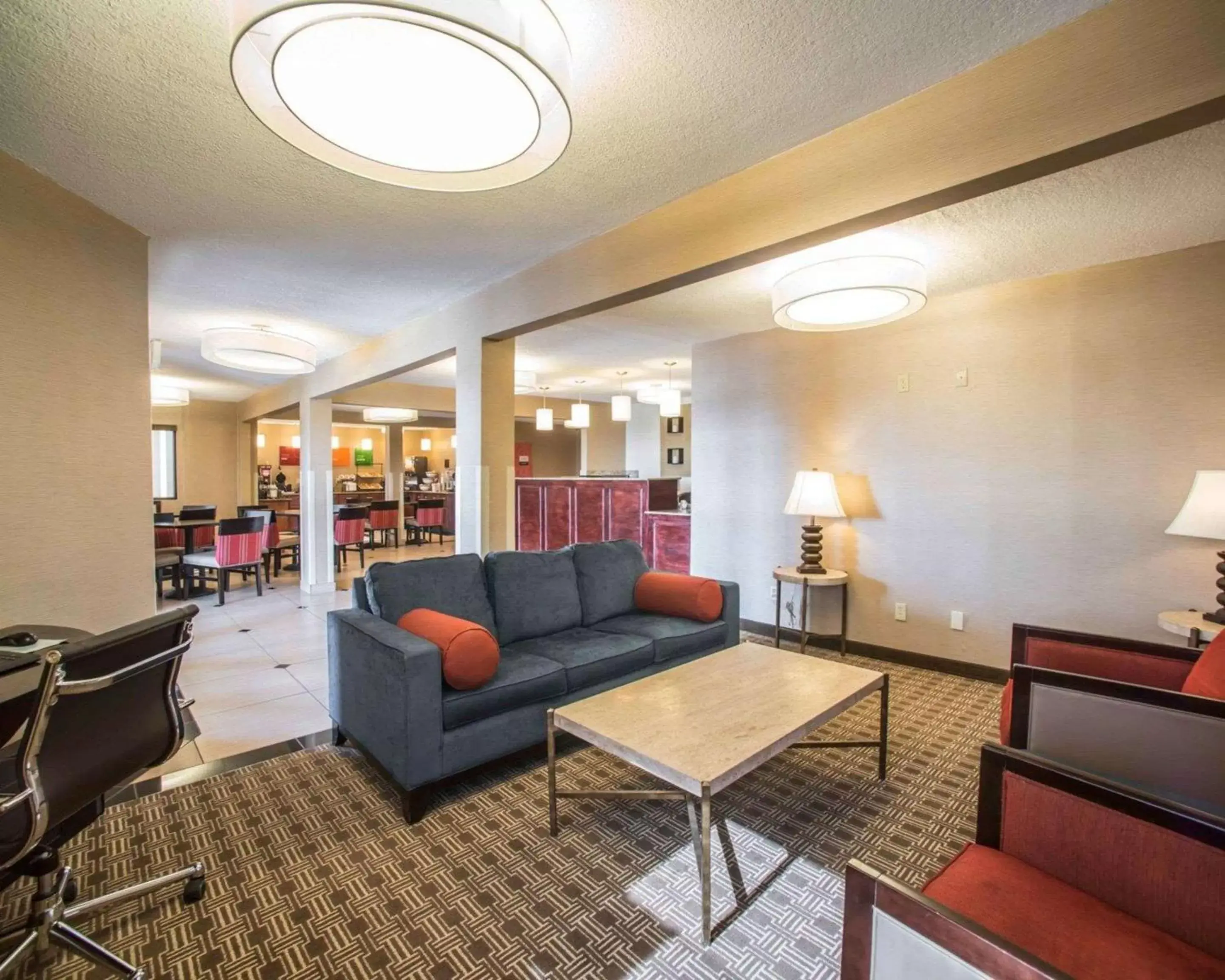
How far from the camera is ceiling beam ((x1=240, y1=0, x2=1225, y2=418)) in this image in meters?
1.42

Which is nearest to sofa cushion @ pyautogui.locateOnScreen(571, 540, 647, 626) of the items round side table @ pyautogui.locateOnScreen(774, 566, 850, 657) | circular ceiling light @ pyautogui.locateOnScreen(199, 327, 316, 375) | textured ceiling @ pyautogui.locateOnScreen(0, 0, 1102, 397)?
round side table @ pyautogui.locateOnScreen(774, 566, 850, 657)

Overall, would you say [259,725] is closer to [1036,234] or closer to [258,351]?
[258,351]

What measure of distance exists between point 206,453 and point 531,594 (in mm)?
8284

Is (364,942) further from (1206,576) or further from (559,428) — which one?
(559,428)

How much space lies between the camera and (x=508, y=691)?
235cm

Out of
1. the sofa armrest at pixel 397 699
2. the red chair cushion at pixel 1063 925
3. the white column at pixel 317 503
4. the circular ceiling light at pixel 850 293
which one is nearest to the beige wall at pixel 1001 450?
the circular ceiling light at pixel 850 293

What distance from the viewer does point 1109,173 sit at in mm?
2158

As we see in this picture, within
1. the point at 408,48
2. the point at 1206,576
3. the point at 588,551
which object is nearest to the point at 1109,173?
the point at 1206,576

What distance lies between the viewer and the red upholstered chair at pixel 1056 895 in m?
0.87

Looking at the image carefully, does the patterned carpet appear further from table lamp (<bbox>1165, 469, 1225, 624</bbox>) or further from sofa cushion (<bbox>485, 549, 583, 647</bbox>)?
table lamp (<bbox>1165, 469, 1225, 624</bbox>)

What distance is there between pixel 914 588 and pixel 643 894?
Answer: 3023 millimetres

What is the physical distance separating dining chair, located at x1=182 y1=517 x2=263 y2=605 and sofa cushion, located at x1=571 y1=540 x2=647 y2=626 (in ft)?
14.2

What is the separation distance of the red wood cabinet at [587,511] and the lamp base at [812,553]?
6.20 ft

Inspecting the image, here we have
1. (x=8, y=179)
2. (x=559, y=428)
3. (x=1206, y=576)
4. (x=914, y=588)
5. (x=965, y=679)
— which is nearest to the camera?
(x=8, y=179)
